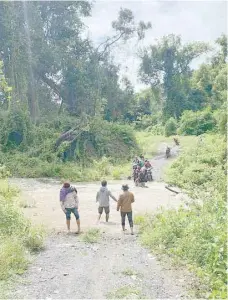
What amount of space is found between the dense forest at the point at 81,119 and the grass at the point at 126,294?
1.50 m

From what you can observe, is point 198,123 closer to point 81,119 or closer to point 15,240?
point 81,119

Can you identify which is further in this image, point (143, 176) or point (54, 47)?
point (54, 47)

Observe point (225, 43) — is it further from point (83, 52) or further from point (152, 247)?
point (152, 247)

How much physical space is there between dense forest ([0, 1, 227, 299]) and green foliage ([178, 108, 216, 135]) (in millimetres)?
95

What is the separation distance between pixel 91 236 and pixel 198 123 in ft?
95.2

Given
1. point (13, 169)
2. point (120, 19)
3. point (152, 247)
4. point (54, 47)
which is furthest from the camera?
point (120, 19)

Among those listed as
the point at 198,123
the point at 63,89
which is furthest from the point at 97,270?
the point at 198,123

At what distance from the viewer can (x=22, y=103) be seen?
25953 millimetres

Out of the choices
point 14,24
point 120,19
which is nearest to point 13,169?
point 14,24

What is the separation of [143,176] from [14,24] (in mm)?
14487

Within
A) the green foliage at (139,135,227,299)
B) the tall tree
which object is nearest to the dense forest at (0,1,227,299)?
the green foliage at (139,135,227,299)

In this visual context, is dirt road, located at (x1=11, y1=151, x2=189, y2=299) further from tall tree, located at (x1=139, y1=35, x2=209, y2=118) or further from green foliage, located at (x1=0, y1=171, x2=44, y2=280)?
tall tree, located at (x1=139, y1=35, x2=209, y2=118)

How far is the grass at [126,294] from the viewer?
596cm

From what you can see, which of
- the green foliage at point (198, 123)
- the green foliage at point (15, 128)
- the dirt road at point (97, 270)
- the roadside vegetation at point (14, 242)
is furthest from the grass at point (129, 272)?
the green foliage at point (198, 123)
